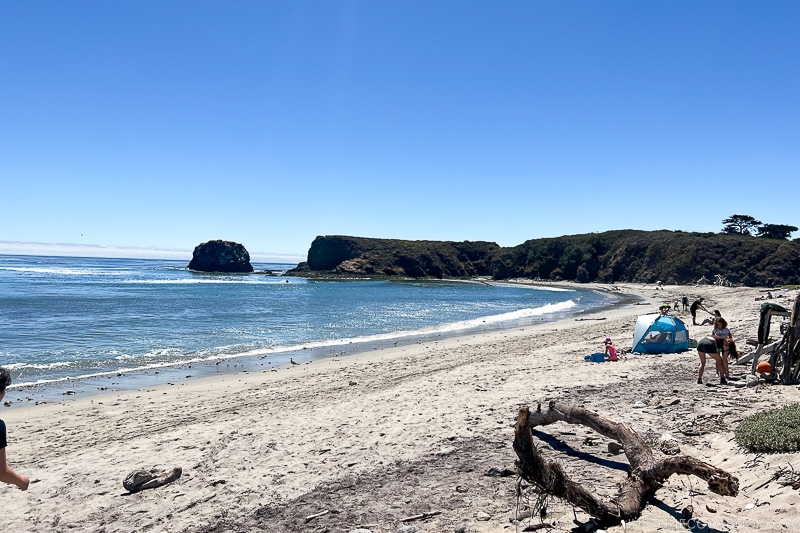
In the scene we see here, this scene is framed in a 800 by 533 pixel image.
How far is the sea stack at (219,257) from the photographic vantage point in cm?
12519

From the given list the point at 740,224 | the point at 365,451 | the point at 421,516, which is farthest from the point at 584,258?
the point at 421,516

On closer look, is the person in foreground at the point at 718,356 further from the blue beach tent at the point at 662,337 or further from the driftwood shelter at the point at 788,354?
the blue beach tent at the point at 662,337

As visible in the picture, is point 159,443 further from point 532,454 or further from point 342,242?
point 342,242

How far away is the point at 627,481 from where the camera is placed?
516cm

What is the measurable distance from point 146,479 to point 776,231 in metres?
130

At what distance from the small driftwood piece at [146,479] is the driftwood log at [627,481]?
15.4 feet

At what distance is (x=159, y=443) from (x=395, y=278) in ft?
353

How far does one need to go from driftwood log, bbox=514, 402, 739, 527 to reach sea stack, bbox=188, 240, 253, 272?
420ft

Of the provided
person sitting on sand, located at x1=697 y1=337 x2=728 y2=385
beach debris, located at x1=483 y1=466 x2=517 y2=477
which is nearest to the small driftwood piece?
beach debris, located at x1=483 y1=466 x2=517 y2=477

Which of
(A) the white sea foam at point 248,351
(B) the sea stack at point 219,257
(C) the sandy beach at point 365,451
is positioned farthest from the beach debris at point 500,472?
(B) the sea stack at point 219,257

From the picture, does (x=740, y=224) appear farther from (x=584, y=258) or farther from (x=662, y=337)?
(x=662, y=337)

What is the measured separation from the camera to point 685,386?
33.9 ft

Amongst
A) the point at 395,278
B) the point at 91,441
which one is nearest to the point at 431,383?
the point at 91,441

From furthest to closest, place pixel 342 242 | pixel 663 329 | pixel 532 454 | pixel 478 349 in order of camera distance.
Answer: pixel 342 242 → pixel 478 349 → pixel 663 329 → pixel 532 454
